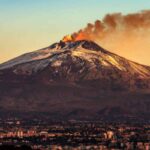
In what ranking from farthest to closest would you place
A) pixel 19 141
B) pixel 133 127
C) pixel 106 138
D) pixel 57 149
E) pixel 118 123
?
1. pixel 118 123
2. pixel 133 127
3. pixel 106 138
4. pixel 19 141
5. pixel 57 149

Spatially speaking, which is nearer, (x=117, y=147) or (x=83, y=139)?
(x=117, y=147)

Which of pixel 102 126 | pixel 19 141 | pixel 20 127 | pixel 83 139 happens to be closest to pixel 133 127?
pixel 102 126

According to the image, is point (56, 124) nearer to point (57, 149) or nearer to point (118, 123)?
point (118, 123)

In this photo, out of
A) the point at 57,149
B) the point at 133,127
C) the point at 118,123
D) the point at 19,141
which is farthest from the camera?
the point at 118,123

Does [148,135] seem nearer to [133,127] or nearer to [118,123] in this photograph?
[133,127]

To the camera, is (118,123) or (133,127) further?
(118,123)

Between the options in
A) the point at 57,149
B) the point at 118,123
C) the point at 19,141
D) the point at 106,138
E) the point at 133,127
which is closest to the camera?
the point at 57,149

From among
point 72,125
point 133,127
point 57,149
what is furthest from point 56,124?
point 57,149

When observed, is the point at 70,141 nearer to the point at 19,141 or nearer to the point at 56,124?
the point at 19,141
